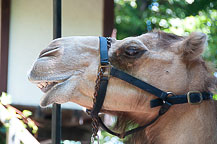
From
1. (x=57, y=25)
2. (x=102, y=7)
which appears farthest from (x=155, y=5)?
(x=57, y=25)

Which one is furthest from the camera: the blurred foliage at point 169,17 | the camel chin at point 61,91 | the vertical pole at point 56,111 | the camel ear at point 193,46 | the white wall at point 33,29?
the blurred foliage at point 169,17

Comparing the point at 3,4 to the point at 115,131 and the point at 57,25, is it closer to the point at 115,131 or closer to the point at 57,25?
the point at 57,25

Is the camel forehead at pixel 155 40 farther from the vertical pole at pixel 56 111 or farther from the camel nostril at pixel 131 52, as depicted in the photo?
the vertical pole at pixel 56 111

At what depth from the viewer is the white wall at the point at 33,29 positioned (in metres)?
4.76

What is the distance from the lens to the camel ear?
258cm

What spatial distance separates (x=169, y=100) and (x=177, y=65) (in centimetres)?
28

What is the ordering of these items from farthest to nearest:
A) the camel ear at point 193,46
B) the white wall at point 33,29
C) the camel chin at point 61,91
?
the white wall at point 33,29
the camel ear at point 193,46
the camel chin at point 61,91

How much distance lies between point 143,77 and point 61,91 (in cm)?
62

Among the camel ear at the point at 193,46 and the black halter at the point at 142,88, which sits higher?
the camel ear at the point at 193,46

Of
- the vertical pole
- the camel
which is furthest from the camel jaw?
the vertical pole

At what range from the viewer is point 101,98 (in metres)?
2.51

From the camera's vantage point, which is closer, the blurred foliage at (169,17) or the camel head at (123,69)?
the camel head at (123,69)

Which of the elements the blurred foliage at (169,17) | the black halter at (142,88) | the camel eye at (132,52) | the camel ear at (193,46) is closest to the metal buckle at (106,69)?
the black halter at (142,88)

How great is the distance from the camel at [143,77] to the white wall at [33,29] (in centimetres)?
216
